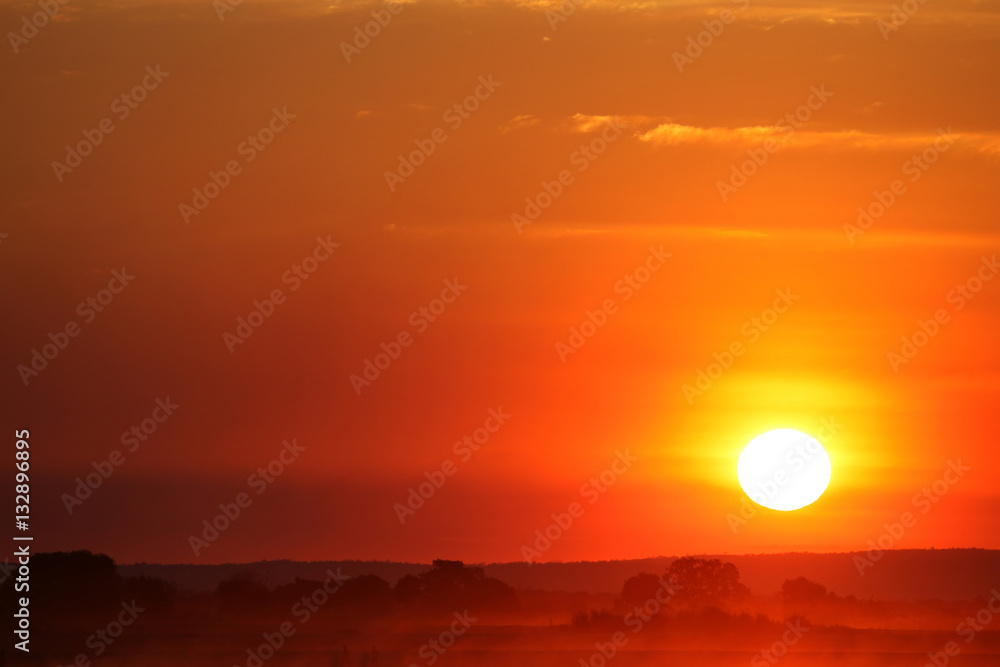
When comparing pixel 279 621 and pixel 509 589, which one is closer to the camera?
pixel 279 621

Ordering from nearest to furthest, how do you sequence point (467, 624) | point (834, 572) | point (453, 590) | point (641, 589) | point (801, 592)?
point (467, 624)
point (453, 590)
point (641, 589)
point (801, 592)
point (834, 572)

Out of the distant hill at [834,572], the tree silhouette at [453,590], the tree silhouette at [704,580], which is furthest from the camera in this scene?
the distant hill at [834,572]

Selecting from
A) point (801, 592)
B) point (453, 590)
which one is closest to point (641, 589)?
point (453, 590)

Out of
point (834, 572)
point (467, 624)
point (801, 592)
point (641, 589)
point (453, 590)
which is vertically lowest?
point (467, 624)

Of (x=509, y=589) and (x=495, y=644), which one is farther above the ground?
(x=509, y=589)

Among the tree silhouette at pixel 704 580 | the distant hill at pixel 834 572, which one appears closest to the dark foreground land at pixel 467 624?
the tree silhouette at pixel 704 580

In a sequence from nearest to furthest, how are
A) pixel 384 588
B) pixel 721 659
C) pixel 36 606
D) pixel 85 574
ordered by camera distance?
pixel 721 659 → pixel 36 606 → pixel 85 574 → pixel 384 588

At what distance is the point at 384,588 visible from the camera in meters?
52.8

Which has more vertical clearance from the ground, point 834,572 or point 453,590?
point 834,572

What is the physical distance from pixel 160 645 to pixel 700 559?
2550 centimetres

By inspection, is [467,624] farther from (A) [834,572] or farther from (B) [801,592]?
(A) [834,572]

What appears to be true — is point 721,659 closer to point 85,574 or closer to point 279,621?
point 279,621

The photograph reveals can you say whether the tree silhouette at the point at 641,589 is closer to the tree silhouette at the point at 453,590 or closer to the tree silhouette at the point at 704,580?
the tree silhouette at the point at 704,580

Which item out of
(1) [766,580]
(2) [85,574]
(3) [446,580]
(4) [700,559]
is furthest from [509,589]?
(1) [766,580]
